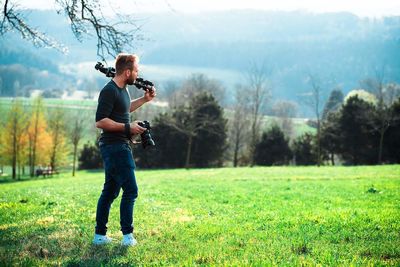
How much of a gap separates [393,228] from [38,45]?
34.8 ft

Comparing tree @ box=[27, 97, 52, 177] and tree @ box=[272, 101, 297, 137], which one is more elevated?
tree @ box=[272, 101, 297, 137]

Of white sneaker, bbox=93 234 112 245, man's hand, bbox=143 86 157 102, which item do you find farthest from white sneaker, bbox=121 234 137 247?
man's hand, bbox=143 86 157 102

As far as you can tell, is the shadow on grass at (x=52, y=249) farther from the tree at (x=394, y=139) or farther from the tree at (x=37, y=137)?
the tree at (x=37, y=137)

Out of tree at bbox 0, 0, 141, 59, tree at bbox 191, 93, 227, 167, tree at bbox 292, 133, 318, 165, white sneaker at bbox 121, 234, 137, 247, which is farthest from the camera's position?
tree at bbox 292, 133, 318, 165

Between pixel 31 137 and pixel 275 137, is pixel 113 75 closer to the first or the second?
pixel 275 137

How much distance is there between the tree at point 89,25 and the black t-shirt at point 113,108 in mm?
4316

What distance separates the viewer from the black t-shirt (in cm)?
637

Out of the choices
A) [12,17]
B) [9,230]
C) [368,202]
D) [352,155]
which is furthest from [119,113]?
[352,155]

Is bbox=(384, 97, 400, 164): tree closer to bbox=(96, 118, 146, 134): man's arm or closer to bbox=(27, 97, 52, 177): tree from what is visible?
bbox=(27, 97, 52, 177): tree

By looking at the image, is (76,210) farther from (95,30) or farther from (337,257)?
(337,257)

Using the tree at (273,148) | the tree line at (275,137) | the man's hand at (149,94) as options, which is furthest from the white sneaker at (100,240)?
the tree at (273,148)

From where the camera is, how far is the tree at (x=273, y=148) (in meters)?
64.3

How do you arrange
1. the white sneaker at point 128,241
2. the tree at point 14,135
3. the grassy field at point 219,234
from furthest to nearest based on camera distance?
the tree at point 14,135
the white sneaker at point 128,241
the grassy field at point 219,234

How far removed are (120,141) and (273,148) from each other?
194 ft
